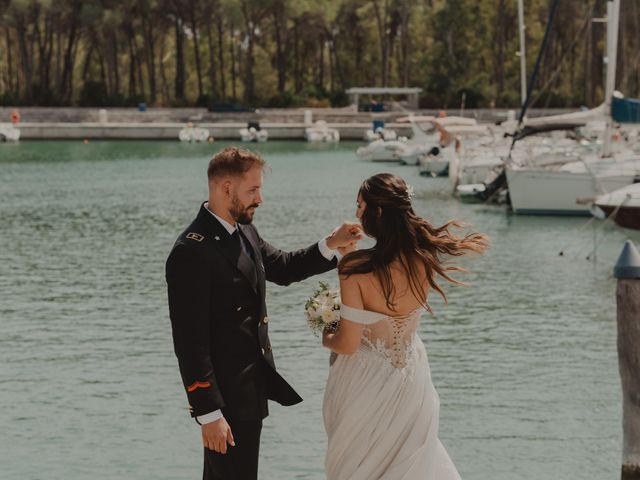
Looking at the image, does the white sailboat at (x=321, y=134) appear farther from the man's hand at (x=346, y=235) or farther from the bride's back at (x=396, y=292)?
the bride's back at (x=396, y=292)

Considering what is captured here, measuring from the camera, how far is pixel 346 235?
5.58 metres

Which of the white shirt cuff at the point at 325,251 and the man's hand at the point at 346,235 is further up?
the man's hand at the point at 346,235

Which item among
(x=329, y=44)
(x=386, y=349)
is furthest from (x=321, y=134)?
(x=386, y=349)

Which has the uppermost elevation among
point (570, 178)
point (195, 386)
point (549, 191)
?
point (195, 386)

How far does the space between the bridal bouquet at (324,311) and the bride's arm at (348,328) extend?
130 millimetres

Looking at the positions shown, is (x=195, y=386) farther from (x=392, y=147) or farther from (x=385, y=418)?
(x=392, y=147)

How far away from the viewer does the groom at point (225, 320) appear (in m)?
5.04

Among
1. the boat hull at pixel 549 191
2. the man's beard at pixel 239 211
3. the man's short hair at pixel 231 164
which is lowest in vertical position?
the boat hull at pixel 549 191

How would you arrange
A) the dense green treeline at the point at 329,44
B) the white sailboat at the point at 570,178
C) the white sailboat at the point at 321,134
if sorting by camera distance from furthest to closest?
1. the dense green treeline at the point at 329,44
2. the white sailboat at the point at 321,134
3. the white sailboat at the point at 570,178

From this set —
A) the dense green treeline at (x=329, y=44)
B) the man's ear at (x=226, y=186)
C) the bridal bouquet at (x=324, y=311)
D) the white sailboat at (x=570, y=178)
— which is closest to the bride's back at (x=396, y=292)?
the bridal bouquet at (x=324, y=311)

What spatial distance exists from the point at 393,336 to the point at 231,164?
3.27 feet

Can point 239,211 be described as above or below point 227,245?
above

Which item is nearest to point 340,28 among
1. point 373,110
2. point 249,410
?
point 373,110

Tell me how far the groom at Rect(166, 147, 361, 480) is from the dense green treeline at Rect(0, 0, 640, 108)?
273ft
